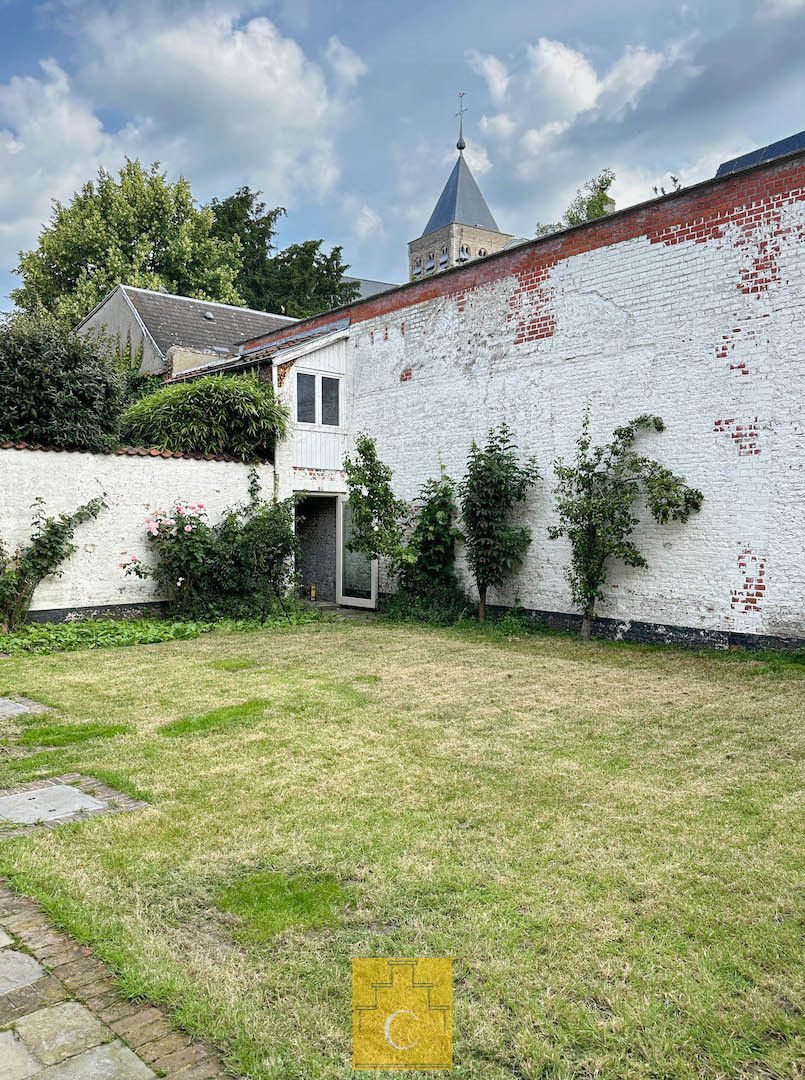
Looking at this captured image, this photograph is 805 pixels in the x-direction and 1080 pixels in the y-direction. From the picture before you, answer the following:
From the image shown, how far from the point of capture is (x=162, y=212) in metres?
26.8

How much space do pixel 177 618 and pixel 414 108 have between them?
10509 millimetres

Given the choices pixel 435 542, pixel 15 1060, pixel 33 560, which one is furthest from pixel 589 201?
pixel 15 1060

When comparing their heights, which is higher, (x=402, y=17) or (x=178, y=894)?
(x=402, y=17)

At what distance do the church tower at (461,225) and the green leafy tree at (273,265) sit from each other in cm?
1065

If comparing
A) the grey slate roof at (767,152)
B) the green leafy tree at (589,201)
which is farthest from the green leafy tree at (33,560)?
the green leafy tree at (589,201)

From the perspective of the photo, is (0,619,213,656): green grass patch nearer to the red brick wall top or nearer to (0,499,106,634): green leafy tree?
(0,499,106,634): green leafy tree

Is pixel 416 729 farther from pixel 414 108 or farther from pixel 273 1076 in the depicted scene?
pixel 414 108

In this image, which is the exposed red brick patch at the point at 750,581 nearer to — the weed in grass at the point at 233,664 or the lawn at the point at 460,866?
the lawn at the point at 460,866

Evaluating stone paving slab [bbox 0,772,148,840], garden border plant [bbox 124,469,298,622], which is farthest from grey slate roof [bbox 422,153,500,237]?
stone paving slab [bbox 0,772,148,840]

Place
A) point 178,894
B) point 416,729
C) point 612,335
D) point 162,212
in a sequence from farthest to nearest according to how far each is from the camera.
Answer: point 162,212 → point 612,335 → point 416,729 → point 178,894

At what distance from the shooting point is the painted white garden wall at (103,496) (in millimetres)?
9164

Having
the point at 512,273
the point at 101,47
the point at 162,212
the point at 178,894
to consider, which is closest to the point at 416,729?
the point at 178,894

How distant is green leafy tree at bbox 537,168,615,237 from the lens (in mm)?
21969

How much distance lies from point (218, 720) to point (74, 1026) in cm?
330
